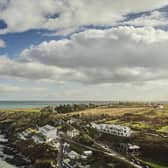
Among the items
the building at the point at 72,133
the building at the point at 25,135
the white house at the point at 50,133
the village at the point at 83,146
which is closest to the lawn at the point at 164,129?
the village at the point at 83,146

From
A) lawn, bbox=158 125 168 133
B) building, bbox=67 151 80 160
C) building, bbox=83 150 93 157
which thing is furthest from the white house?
lawn, bbox=158 125 168 133

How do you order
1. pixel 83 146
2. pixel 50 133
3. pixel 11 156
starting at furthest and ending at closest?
pixel 50 133
pixel 11 156
pixel 83 146

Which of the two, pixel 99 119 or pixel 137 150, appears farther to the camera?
pixel 99 119

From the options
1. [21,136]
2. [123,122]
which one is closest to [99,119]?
[123,122]

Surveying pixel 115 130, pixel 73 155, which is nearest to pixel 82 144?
pixel 73 155

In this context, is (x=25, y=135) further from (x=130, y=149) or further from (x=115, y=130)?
(x=130, y=149)

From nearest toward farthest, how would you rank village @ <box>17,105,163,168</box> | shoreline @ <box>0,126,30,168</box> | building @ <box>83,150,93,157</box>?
village @ <box>17,105,163,168</box>, building @ <box>83,150,93,157</box>, shoreline @ <box>0,126,30,168</box>

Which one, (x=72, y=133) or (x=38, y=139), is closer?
(x=38, y=139)

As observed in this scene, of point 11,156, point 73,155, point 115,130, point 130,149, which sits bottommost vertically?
point 11,156

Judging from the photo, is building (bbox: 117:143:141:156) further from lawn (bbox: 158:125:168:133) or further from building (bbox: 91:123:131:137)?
lawn (bbox: 158:125:168:133)

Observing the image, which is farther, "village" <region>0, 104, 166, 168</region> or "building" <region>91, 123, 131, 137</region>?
"building" <region>91, 123, 131, 137</region>

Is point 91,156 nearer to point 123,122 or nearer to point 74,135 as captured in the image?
point 74,135
